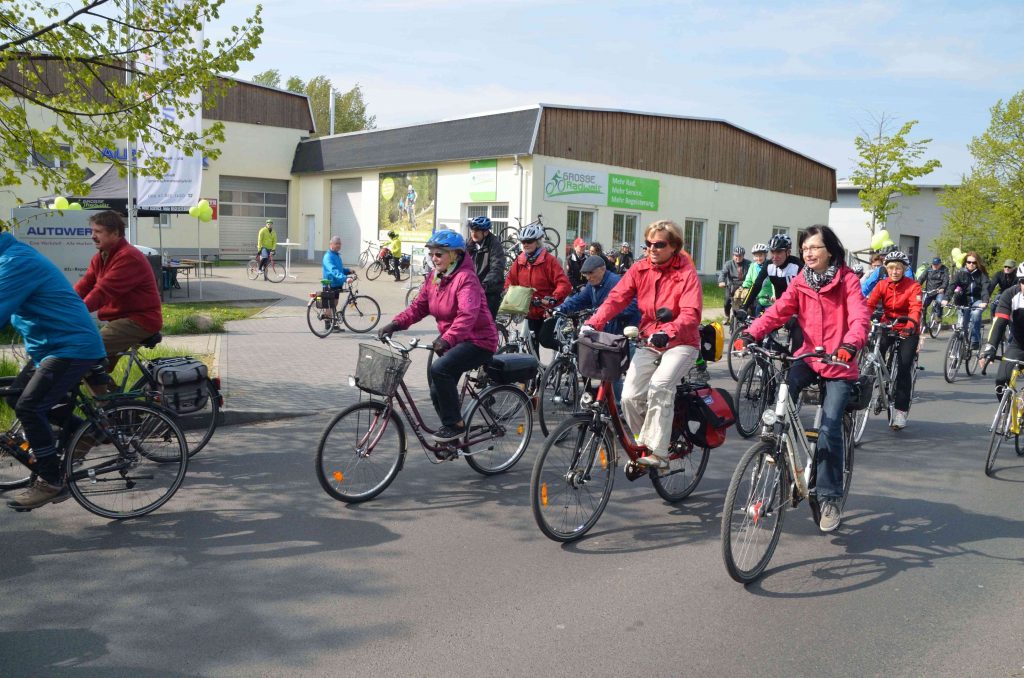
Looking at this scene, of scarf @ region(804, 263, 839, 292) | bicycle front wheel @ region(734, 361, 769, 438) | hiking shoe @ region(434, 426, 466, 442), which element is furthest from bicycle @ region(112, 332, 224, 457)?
bicycle front wheel @ region(734, 361, 769, 438)

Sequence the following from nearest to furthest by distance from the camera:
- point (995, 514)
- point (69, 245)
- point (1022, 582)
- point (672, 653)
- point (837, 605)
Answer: point (672, 653) < point (837, 605) < point (1022, 582) < point (995, 514) < point (69, 245)

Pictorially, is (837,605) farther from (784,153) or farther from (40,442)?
(784,153)

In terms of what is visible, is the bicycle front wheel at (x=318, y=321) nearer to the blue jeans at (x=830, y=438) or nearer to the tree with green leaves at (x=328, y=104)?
the blue jeans at (x=830, y=438)

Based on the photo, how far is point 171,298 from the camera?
62.3 ft

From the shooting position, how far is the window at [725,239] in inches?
1378

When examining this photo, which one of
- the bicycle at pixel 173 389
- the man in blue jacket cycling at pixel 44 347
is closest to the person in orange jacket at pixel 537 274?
the bicycle at pixel 173 389

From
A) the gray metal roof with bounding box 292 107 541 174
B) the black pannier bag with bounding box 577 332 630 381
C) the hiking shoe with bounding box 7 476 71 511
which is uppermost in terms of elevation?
the gray metal roof with bounding box 292 107 541 174

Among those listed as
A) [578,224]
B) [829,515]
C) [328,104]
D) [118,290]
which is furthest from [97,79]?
[328,104]

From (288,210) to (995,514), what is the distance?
1447 inches

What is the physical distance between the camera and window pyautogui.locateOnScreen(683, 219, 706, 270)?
110 feet

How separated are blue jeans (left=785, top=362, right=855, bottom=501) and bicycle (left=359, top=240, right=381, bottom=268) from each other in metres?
28.8

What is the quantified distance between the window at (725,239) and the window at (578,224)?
7.72 meters

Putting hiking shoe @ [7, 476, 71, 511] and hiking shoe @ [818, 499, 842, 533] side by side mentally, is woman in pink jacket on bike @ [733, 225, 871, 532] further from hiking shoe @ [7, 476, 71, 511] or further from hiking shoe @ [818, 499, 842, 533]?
hiking shoe @ [7, 476, 71, 511]

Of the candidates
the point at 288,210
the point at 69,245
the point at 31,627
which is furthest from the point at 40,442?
the point at 288,210
